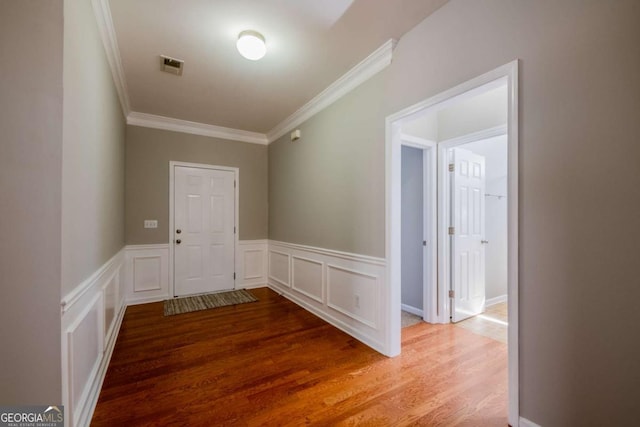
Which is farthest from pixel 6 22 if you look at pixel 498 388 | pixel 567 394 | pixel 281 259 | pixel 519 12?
pixel 281 259

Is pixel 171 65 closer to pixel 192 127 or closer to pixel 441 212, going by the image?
pixel 192 127

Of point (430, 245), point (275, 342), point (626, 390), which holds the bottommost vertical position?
point (275, 342)

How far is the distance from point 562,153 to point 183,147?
14.4ft

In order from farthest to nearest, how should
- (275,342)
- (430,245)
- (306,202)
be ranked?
(306,202), (430,245), (275,342)

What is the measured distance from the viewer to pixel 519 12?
4.85 feet

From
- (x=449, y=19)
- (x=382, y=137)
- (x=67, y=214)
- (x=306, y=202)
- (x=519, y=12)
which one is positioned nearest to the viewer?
(x=67, y=214)

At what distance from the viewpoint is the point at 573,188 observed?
4.20ft

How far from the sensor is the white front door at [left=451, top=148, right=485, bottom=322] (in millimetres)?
3094

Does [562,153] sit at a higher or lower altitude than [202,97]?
lower

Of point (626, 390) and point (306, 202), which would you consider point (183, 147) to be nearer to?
point (306, 202)

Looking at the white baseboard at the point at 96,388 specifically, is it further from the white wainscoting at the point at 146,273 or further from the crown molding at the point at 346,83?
the crown molding at the point at 346,83

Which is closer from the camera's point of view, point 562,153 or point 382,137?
point 562,153

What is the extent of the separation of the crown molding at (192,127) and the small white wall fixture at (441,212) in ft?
9.74

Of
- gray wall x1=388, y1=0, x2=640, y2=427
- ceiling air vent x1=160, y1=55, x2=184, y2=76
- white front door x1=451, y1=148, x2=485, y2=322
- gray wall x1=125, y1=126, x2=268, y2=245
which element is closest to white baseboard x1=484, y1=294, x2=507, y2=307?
white front door x1=451, y1=148, x2=485, y2=322
